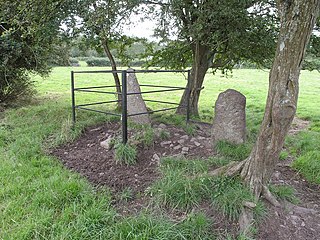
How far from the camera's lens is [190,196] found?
8.89 ft

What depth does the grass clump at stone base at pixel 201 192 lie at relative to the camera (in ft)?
8.45

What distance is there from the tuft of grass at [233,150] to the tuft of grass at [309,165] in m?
0.71

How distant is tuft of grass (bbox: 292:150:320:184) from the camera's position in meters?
3.64

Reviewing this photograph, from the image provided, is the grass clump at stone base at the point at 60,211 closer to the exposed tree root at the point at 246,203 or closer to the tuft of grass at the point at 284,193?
the exposed tree root at the point at 246,203

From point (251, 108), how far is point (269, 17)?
4616mm

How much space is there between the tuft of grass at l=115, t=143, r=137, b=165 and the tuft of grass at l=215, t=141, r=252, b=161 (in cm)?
122

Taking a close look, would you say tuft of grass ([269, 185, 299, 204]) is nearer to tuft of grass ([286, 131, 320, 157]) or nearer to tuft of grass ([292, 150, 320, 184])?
tuft of grass ([292, 150, 320, 184])

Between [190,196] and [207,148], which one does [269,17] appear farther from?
[190,196]

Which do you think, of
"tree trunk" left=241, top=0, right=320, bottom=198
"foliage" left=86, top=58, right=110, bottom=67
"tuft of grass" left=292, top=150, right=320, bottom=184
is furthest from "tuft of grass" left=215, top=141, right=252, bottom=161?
"foliage" left=86, top=58, right=110, bottom=67

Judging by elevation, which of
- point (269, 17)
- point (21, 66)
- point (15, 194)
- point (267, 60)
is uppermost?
point (269, 17)

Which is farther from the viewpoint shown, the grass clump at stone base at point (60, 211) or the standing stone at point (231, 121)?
the standing stone at point (231, 121)

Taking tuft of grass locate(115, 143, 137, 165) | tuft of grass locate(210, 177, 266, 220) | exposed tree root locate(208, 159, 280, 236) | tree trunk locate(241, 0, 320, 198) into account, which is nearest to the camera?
tree trunk locate(241, 0, 320, 198)

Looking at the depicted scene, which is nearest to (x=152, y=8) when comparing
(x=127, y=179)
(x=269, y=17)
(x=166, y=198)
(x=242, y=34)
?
(x=242, y=34)

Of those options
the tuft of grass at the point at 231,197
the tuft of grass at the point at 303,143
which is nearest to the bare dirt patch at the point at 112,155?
the tuft of grass at the point at 231,197
